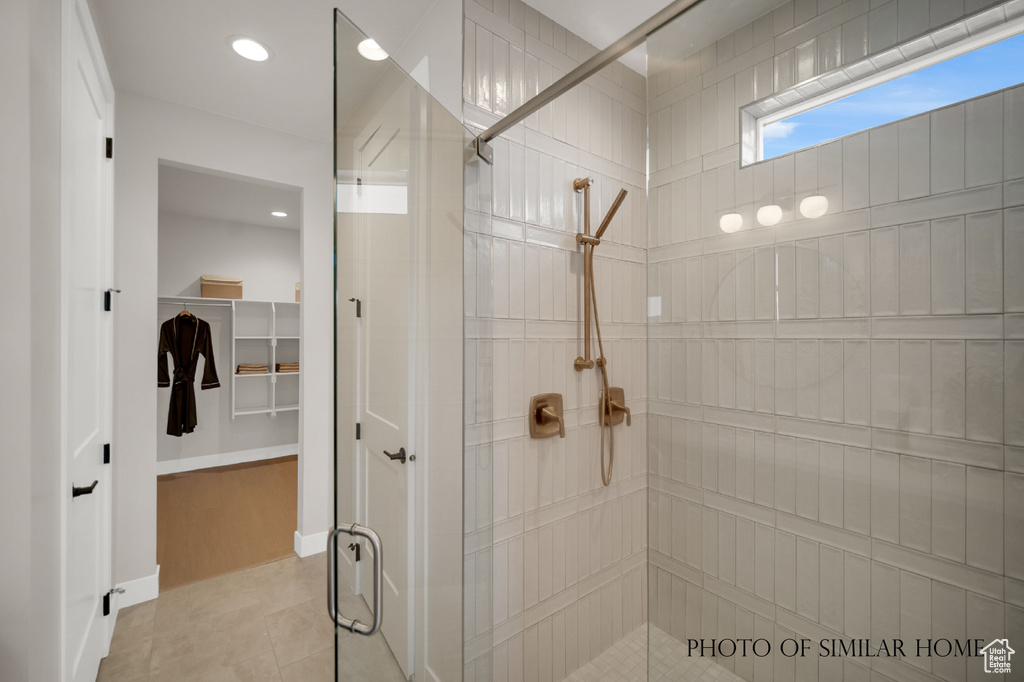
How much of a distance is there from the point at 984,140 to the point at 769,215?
272 mm

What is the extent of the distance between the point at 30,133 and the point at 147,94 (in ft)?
6.32

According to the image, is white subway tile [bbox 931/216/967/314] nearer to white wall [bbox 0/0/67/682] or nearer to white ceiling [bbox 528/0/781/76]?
white ceiling [bbox 528/0/781/76]

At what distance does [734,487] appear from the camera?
845 mm

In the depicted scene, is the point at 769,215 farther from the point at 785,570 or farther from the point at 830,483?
the point at 785,570

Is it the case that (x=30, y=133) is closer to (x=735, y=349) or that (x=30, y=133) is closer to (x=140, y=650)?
(x=735, y=349)

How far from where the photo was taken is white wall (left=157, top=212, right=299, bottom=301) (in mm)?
4602

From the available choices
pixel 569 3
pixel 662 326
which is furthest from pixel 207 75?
pixel 662 326

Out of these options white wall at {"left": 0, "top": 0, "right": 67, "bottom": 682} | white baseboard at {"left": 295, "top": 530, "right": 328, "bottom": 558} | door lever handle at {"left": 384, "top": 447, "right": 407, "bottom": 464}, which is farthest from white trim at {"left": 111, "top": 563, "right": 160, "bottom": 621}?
door lever handle at {"left": 384, "top": 447, "right": 407, "bottom": 464}

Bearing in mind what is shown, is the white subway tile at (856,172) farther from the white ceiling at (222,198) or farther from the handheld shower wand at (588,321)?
the white ceiling at (222,198)

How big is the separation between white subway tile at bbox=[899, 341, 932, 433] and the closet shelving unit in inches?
211

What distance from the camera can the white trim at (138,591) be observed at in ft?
7.38

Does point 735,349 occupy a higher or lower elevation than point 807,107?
lower

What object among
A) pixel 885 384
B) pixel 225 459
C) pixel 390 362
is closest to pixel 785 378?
pixel 885 384

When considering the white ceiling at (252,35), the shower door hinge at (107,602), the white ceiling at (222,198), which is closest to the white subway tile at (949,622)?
the white ceiling at (252,35)
